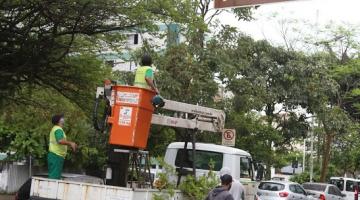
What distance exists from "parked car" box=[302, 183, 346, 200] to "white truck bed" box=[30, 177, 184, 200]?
20.3 metres

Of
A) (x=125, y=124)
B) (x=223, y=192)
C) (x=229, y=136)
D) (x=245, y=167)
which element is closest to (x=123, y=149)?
(x=125, y=124)

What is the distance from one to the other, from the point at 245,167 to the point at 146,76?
738 centimetres

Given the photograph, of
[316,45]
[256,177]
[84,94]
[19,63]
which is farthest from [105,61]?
[316,45]

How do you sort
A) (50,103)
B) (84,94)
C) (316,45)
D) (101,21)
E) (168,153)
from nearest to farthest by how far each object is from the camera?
1. (101,21)
2. (168,153)
3. (84,94)
4. (50,103)
5. (316,45)

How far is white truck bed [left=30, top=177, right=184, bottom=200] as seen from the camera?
292 inches

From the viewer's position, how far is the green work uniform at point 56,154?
9.16 m

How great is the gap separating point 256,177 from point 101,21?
609cm

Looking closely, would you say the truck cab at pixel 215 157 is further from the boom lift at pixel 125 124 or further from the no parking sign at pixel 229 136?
the boom lift at pixel 125 124

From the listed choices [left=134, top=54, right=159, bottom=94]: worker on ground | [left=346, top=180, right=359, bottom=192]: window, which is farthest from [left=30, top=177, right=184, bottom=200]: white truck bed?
[left=346, top=180, right=359, bottom=192]: window

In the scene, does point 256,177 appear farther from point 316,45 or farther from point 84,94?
point 316,45

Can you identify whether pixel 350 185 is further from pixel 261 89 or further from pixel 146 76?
pixel 146 76

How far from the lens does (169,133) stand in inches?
867

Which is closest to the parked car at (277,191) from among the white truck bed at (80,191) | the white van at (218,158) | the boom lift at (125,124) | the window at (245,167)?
the window at (245,167)

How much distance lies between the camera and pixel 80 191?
7816 millimetres
